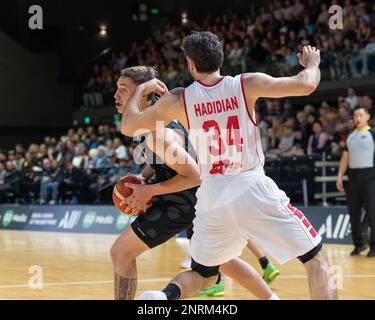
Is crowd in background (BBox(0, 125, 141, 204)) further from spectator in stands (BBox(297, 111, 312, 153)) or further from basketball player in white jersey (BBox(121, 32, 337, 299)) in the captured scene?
basketball player in white jersey (BBox(121, 32, 337, 299))

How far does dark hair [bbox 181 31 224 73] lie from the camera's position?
466cm

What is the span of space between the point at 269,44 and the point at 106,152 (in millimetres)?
5094

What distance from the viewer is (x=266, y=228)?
4492 millimetres

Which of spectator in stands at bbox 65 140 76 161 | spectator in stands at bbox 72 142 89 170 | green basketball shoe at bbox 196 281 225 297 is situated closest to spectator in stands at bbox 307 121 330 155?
spectator in stands at bbox 72 142 89 170

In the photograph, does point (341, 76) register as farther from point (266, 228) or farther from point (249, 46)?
point (266, 228)

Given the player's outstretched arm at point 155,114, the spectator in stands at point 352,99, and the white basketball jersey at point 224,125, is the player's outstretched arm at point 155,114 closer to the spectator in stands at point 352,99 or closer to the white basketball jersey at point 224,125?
the white basketball jersey at point 224,125

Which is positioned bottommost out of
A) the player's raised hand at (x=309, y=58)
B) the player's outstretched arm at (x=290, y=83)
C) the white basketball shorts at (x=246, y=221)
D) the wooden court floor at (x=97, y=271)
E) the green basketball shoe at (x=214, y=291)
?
the wooden court floor at (x=97, y=271)

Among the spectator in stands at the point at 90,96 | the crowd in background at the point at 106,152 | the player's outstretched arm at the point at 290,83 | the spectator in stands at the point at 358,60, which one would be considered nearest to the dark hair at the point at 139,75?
the player's outstretched arm at the point at 290,83

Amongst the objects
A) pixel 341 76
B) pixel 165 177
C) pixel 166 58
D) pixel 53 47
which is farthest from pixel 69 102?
pixel 165 177

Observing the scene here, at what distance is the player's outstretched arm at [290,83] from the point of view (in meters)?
4.38

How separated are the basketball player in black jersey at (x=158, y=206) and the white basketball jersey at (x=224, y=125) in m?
0.65

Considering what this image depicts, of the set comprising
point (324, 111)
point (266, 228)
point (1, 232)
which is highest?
point (324, 111)

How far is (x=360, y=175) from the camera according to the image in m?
11.1
